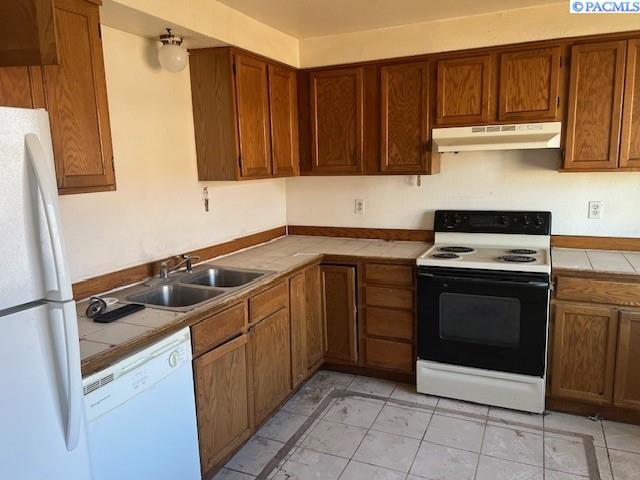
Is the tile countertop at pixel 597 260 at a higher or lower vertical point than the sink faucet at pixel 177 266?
lower

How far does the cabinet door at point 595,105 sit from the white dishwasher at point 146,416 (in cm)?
241

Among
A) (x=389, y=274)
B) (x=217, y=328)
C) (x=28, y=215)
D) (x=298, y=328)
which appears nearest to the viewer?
(x=28, y=215)

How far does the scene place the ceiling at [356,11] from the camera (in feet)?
8.94

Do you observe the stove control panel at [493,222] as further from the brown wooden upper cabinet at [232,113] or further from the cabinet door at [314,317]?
the brown wooden upper cabinet at [232,113]

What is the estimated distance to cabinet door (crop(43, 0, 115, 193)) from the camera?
1.75 meters

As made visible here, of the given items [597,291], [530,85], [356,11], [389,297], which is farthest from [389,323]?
[356,11]

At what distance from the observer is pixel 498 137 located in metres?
2.91

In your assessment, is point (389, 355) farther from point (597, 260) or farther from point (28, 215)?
point (28, 215)

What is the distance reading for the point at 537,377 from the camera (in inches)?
108

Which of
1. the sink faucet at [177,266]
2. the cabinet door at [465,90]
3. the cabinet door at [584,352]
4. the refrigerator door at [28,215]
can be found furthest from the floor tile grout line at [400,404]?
the cabinet door at [465,90]

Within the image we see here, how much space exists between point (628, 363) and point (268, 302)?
1.96 m

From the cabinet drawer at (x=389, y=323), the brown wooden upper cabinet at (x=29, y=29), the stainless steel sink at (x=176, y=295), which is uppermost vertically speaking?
the brown wooden upper cabinet at (x=29, y=29)

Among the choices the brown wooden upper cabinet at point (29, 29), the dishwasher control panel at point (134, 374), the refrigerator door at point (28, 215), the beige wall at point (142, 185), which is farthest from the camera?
the beige wall at point (142, 185)

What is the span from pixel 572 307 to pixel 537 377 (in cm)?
44
